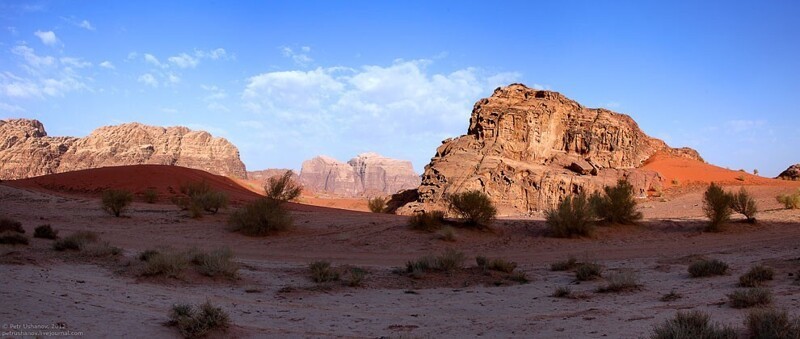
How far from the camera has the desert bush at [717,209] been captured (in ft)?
61.2

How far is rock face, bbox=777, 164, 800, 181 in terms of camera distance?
150ft

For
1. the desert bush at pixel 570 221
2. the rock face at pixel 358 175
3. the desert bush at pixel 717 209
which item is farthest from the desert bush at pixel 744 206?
the rock face at pixel 358 175

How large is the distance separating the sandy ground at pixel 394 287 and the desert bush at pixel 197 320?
0.16 metres

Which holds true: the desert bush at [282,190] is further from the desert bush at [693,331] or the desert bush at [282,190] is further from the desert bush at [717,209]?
the desert bush at [693,331]

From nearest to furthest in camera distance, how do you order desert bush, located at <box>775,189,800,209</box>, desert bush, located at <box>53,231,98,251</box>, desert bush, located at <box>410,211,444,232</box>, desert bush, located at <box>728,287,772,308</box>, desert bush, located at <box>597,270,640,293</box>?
desert bush, located at <box>728,287,772,308</box>
desert bush, located at <box>597,270,640,293</box>
desert bush, located at <box>53,231,98,251</box>
desert bush, located at <box>410,211,444,232</box>
desert bush, located at <box>775,189,800,209</box>

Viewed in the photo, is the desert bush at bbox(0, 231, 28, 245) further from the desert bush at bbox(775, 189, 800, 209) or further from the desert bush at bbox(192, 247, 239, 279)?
the desert bush at bbox(775, 189, 800, 209)

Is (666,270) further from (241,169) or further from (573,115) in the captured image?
(241,169)

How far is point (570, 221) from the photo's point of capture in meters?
17.7

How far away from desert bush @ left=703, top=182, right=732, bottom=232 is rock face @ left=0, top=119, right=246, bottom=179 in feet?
211

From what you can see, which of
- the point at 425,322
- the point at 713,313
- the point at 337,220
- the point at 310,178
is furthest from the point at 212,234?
the point at 310,178

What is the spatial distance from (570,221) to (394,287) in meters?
9.53

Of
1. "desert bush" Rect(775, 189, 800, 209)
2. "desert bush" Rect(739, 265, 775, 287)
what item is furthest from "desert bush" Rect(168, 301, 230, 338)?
"desert bush" Rect(775, 189, 800, 209)

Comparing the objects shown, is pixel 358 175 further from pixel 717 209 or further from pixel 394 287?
pixel 394 287

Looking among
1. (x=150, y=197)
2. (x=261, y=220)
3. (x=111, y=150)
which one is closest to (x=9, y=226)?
(x=261, y=220)
